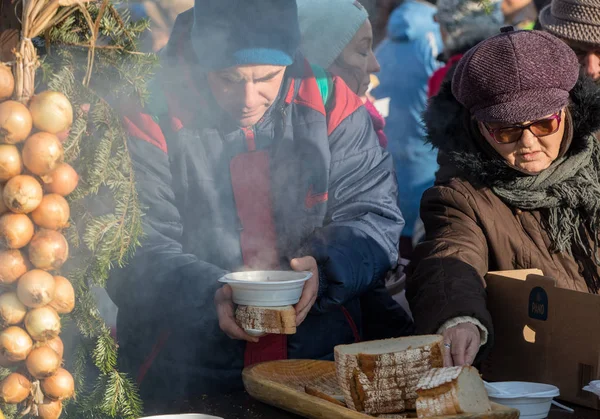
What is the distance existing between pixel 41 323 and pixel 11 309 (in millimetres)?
70

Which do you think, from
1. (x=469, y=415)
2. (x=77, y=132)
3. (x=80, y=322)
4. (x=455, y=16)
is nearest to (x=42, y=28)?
(x=77, y=132)

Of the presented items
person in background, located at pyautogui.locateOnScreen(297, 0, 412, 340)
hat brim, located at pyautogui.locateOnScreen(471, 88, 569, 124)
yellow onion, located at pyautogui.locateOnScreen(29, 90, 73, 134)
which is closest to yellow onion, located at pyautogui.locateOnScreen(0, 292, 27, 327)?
yellow onion, located at pyautogui.locateOnScreen(29, 90, 73, 134)

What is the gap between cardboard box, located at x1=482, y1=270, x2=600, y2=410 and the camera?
2.19 m

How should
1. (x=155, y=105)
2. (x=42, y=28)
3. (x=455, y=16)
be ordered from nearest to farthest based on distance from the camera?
(x=42, y=28) < (x=155, y=105) < (x=455, y=16)

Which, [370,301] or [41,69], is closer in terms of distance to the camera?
[41,69]

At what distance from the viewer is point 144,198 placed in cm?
249

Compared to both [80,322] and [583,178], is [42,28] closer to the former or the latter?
[80,322]

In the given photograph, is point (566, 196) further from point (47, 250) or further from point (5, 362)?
point (5, 362)

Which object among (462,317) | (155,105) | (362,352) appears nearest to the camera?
(362,352)

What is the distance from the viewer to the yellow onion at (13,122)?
1608 millimetres

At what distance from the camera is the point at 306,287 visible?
2418 mm

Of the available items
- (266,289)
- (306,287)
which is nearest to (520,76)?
(306,287)

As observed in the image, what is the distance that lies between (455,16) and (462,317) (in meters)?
2.90

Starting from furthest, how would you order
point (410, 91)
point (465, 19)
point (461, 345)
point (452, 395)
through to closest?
point (410, 91) → point (465, 19) → point (461, 345) → point (452, 395)
